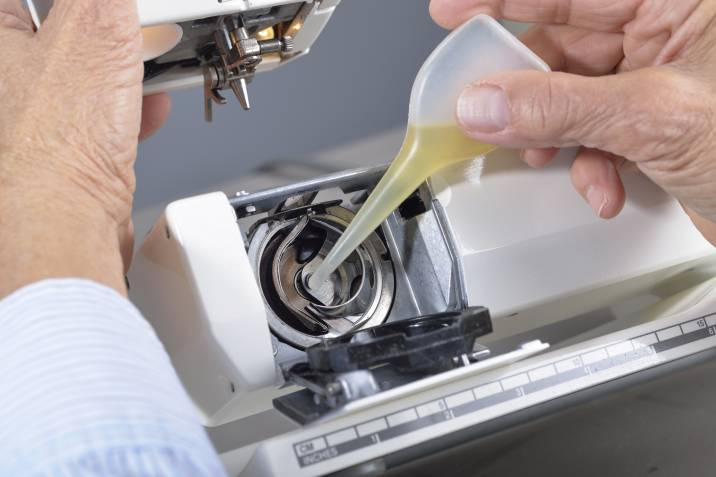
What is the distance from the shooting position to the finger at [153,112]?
1484 millimetres

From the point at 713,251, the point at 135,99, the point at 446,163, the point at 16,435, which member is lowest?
the point at 713,251

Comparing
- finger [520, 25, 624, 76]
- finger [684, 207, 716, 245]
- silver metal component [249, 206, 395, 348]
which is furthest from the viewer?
finger [520, 25, 624, 76]

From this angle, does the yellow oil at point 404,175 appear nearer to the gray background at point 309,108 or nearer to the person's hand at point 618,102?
the person's hand at point 618,102

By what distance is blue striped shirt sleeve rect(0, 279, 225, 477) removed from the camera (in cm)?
68

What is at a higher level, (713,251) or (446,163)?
(446,163)

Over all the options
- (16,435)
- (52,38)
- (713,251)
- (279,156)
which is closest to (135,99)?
(52,38)

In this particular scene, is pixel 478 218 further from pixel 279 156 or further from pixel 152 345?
pixel 279 156

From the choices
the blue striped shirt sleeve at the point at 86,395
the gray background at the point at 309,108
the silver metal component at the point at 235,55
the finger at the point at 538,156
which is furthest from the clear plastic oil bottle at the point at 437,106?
the gray background at the point at 309,108

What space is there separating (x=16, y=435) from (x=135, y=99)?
0.48 metres

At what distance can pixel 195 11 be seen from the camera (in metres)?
1.04

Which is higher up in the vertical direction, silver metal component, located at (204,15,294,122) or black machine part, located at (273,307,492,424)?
silver metal component, located at (204,15,294,122)

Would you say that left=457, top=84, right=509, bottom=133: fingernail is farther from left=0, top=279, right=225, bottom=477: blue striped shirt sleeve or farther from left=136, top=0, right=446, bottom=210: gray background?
left=136, top=0, right=446, bottom=210: gray background

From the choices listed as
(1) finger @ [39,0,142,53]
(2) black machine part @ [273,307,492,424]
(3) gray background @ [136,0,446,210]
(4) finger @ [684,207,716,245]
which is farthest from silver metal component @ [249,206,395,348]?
(3) gray background @ [136,0,446,210]

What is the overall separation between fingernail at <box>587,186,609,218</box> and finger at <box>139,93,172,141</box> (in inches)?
31.2
